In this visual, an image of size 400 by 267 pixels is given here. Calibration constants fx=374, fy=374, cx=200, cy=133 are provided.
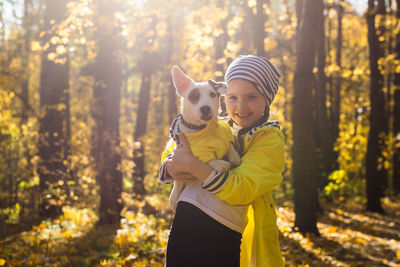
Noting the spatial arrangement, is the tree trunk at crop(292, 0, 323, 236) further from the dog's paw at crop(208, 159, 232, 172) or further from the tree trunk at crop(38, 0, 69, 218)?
the dog's paw at crop(208, 159, 232, 172)

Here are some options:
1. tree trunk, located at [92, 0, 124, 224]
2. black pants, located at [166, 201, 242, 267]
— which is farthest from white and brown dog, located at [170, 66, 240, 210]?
tree trunk, located at [92, 0, 124, 224]

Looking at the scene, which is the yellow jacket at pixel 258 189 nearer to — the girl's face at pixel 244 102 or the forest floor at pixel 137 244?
the girl's face at pixel 244 102

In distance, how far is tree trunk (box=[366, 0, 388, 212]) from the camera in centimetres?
1124

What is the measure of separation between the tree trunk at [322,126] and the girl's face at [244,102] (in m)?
10.7

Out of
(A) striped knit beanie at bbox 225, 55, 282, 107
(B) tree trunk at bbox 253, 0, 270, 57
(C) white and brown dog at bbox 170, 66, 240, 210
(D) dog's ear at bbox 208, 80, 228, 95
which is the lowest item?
(C) white and brown dog at bbox 170, 66, 240, 210

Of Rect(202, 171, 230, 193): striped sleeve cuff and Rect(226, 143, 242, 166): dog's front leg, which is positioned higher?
Rect(226, 143, 242, 166): dog's front leg

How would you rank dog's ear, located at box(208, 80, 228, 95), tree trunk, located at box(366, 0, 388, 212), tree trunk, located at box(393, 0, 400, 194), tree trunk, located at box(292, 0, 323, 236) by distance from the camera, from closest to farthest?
dog's ear, located at box(208, 80, 228, 95) → tree trunk, located at box(292, 0, 323, 236) → tree trunk, located at box(366, 0, 388, 212) → tree trunk, located at box(393, 0, 400, 194)

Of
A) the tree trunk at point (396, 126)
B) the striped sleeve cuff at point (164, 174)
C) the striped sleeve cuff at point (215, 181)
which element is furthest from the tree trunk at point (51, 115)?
the tree trunk at point (396, 126)

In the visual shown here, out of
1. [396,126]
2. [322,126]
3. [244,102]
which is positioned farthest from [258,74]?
[396,126]

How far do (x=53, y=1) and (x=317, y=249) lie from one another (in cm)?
843

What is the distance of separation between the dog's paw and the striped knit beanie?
1.96 ft

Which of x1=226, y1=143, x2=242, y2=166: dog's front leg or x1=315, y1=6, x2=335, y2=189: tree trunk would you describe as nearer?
x1=226, y1=143, x2=242, y2=166: dog's front leg

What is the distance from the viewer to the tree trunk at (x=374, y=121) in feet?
36.9

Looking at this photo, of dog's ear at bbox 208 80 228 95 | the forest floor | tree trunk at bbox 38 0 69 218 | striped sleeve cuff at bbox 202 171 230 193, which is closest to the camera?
striped sleeve cuff at bbox 202 171 230 193
